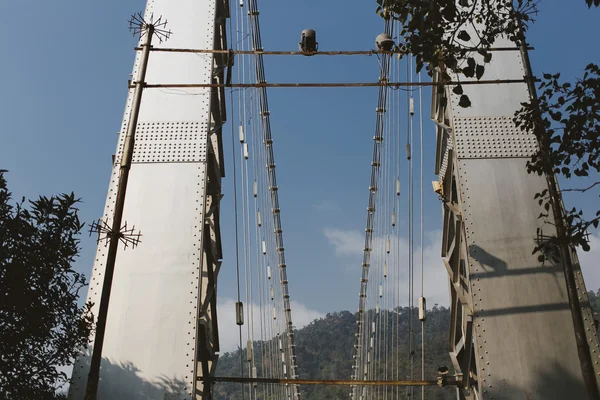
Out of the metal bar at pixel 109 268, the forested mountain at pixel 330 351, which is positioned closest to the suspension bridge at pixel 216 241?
the metal bar at pixel 109 268

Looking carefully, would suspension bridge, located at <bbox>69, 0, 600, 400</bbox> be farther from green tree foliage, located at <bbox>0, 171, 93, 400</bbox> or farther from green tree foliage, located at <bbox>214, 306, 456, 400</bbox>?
green tree foliage, located at <bbox>214, 306, 456, 400</bbox>

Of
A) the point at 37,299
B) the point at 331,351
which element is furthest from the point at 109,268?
the point at 331,351

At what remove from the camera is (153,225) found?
5.71 m

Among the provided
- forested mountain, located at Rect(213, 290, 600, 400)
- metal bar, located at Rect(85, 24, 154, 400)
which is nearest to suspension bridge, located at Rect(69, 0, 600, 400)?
metal bar, located at Rect(85, 24, 154, 400)

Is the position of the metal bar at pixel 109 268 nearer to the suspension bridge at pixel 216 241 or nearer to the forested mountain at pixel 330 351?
the suspension bridge at pixel 216 241

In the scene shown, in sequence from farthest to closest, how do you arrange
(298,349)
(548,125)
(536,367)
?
(298,349)
(536,367)
(548,125)

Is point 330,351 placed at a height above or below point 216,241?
above

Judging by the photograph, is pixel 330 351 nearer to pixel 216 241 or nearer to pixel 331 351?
pixel 331 351

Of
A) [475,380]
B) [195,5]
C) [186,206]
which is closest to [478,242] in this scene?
[475,380]

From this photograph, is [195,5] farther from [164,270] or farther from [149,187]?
[164,270]

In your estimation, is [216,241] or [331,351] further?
[331,351]

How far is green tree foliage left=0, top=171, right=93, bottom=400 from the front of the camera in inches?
161

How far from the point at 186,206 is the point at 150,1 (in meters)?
2.65

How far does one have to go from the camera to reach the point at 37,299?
422 cm
